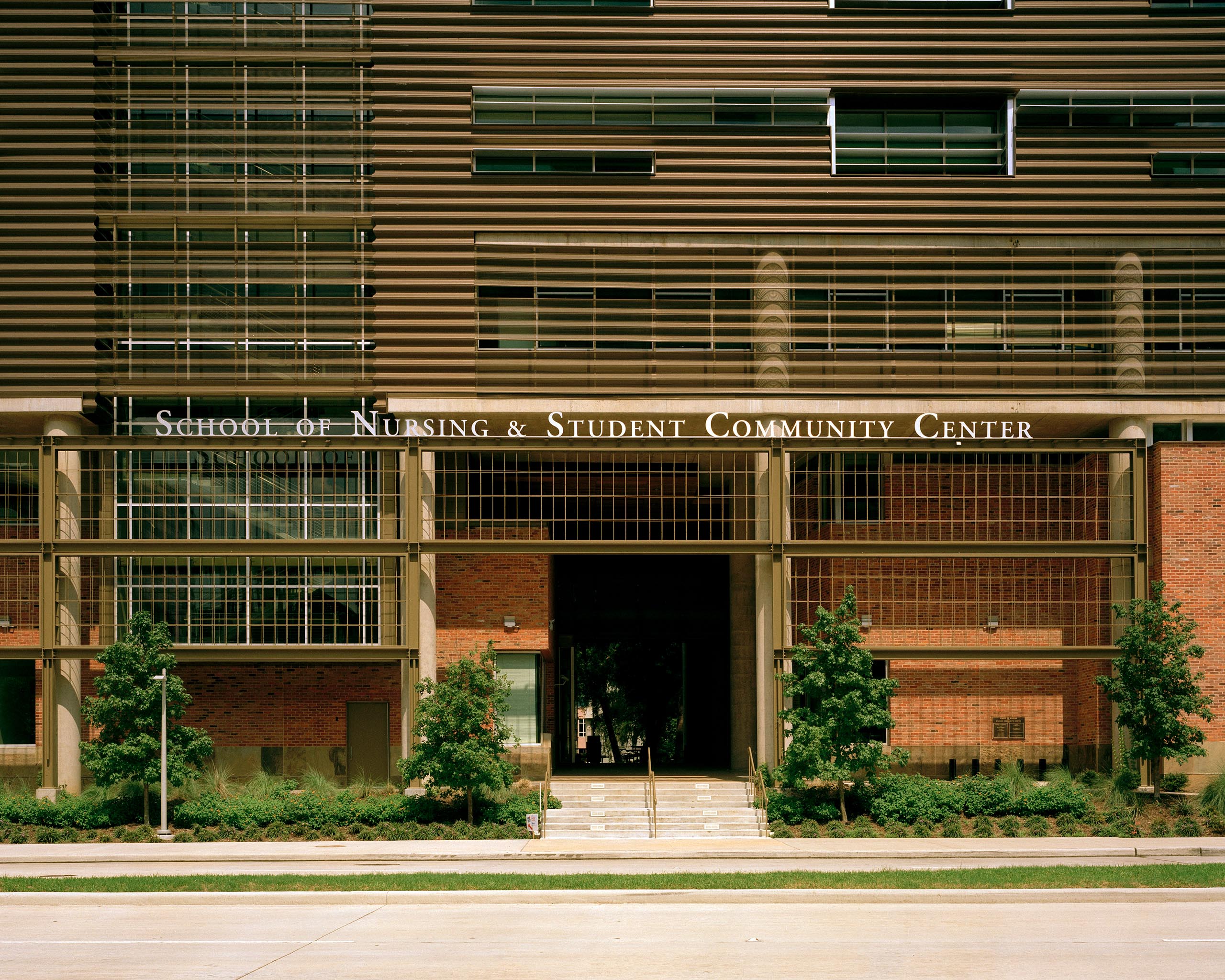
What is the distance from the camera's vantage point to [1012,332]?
2942 cm

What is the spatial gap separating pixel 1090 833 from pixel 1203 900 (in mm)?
7446

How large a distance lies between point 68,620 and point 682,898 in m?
18.9

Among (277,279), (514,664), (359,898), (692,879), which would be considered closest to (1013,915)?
(692,879)

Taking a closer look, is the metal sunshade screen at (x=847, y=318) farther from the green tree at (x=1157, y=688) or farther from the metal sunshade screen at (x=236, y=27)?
the metal sunshade screen at (x=236, y=27)

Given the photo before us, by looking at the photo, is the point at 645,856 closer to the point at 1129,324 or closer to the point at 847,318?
the point at 847,318

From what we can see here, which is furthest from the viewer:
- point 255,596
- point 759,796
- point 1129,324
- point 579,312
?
point 579,312

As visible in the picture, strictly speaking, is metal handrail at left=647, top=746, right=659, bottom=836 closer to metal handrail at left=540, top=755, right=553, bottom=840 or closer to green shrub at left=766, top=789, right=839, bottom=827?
metal handrail at left=540, top=755, right=553, bottom=840

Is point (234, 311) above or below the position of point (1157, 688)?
above

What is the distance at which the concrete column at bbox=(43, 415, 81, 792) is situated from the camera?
27.7 metres

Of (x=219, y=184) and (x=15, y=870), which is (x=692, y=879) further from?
(x=219, y=184)

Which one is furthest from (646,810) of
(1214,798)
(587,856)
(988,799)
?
(1214,798)

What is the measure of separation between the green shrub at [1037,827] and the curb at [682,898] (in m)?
7.06

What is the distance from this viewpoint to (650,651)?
34.1 meters

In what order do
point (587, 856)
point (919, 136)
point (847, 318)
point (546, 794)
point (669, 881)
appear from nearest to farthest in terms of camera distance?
point (669, 881) → point (587, 856) → point (546, 794) → point (847, 318) → point (919, 136)
